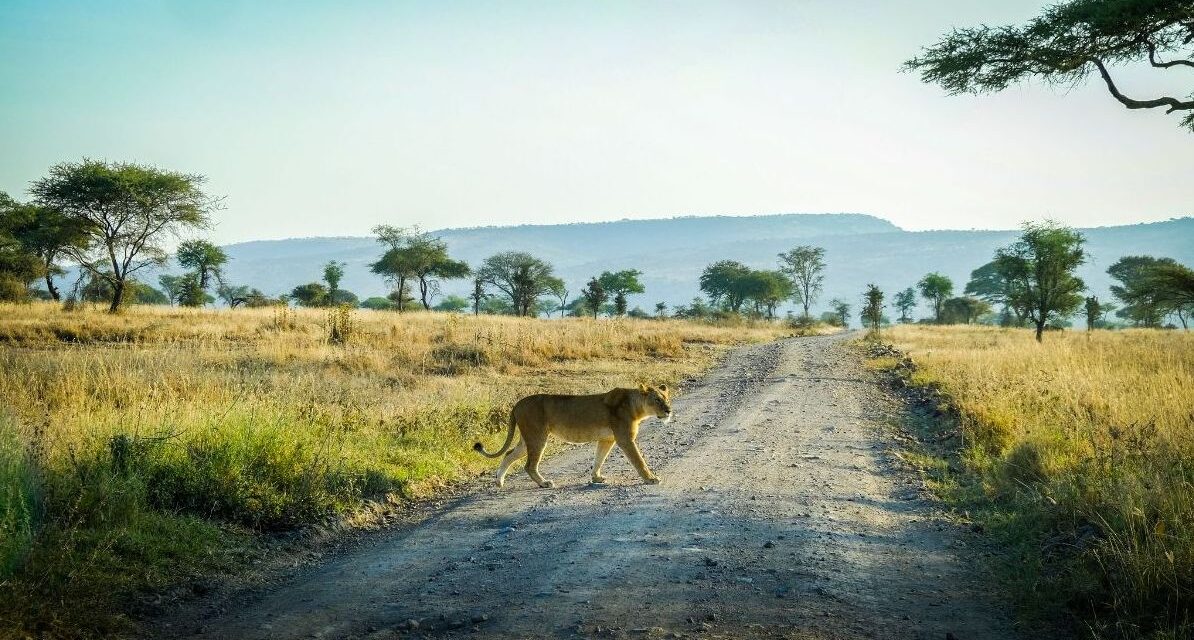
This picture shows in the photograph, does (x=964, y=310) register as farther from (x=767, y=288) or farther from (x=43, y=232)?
(x=43, y=232)

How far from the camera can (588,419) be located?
8.71 meters

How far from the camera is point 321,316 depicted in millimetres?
33438

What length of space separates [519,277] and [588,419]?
2567 inches

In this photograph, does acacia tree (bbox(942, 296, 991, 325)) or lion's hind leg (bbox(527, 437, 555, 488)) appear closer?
lion's hind leg (bbox(527, 437, 555, 488))

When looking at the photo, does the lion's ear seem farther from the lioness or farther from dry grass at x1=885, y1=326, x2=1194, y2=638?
dry grass at x1=885, y1=326, x2=1194, y2=638

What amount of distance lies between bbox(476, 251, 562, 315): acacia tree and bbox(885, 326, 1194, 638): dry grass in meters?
61.6

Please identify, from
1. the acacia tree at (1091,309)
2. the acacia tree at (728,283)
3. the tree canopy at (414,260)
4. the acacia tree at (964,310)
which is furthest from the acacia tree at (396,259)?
the acacia tree at (964,310)

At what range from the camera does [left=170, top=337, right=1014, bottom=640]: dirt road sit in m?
4.62

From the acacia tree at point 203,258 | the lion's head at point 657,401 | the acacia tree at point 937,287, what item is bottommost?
the lion's head at point 657,401

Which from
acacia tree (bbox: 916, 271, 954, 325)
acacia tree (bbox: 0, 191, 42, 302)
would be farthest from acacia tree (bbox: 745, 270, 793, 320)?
acacia tree (bbox: 0, 191, 42, 302)

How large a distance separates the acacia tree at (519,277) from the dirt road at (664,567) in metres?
64.1

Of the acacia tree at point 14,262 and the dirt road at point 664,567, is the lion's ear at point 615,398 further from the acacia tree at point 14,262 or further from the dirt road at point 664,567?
the acacia tree at point 14,262

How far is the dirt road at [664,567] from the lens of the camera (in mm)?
4617

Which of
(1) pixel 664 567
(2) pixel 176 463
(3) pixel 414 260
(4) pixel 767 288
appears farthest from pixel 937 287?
(2) pixel 176 463
